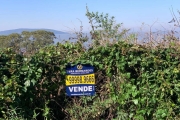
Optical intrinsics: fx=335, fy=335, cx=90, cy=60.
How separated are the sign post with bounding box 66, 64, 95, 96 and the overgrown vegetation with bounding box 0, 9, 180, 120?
0.24ft

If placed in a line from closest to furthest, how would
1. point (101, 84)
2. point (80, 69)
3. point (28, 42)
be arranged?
point (80, 69) → point (101, 84) → point (28, 42)

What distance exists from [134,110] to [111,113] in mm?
360

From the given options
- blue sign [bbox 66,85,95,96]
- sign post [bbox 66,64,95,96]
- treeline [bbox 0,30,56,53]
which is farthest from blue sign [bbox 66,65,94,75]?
treeline [bbox 0,30,56,53]

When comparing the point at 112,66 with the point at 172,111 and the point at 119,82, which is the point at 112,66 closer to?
the point at 119,82

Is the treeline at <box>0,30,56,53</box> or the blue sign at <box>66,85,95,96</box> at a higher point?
the treeline at <box>0,30,56,53</box>

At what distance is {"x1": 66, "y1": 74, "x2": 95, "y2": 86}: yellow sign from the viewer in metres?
4.78

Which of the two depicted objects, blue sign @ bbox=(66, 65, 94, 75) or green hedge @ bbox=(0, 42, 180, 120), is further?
blue sign @ bbox=(66, 65, 94, 75)

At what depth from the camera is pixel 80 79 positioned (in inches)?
189

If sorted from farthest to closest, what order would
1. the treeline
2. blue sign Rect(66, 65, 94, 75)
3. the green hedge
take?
the treeline < blue sign Rect(66, 65, 94, 75) < the green hedge

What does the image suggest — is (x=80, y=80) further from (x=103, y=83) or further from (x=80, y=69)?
(x=103, y=83)

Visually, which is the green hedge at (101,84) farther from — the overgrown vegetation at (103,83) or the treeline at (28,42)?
the treeline at (28,42)

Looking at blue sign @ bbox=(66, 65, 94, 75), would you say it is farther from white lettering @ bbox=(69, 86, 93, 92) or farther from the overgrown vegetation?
white lettering @ bbox=(69, 86, 93, 92)

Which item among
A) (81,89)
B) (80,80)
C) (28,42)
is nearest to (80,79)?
(80,80)

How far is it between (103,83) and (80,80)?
342mm
